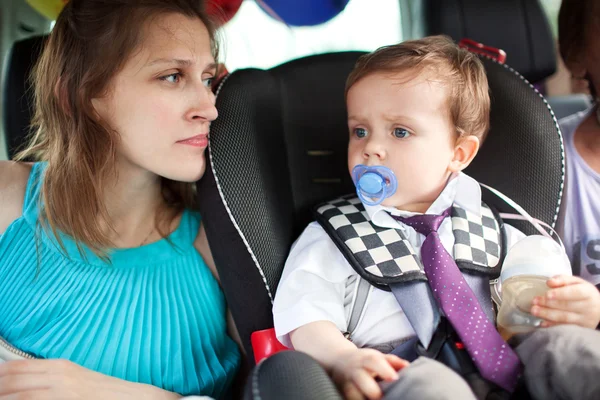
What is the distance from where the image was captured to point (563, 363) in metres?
1.00

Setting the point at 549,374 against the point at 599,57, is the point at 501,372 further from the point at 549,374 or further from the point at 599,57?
the point at 599,57

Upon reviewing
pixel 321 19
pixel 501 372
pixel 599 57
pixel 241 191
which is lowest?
pixel 501 372

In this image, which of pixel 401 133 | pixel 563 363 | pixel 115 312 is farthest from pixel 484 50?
pixel 115 312

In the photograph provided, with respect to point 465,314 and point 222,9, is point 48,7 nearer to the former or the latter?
point 222,9

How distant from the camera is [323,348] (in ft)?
3.88

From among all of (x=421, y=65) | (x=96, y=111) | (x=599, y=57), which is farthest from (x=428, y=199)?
(x=96, y=111)

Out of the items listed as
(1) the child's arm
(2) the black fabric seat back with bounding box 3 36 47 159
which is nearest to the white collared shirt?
(1) the child's arm

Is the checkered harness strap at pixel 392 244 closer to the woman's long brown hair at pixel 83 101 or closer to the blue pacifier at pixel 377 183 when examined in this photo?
the blue pacifier at pixel 377 183

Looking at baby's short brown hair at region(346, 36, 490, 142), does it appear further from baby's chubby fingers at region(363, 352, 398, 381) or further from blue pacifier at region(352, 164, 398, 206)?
baby's chubby fingers at region(363, 352, 398, 381)

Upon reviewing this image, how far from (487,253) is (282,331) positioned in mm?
499

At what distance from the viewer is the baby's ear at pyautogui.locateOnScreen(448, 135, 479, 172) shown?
1.45m

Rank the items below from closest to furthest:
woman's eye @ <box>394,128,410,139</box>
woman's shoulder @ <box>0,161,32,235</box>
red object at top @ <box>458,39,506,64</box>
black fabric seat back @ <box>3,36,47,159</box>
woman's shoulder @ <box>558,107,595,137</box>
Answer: woman's eye @ <box>394,128,410,139</box>
woman's shoulder @ <box>0,161,32,235</box>
red object at top @ <box>458,39,506,64</box>
woman's shoulder @ <box>558,107,595,137</box>
black fabric seat back @ <box>3,36,47,159</box>

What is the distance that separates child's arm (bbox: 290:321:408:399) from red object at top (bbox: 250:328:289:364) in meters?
0.08

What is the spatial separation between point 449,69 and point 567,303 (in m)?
0.58
